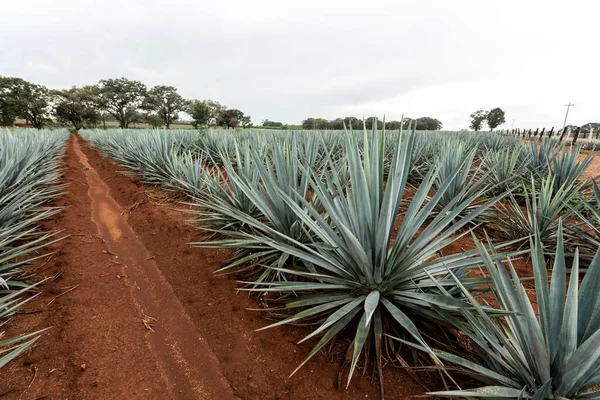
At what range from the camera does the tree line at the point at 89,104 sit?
1420 inches

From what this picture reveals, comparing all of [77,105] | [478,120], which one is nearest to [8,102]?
[77,105]

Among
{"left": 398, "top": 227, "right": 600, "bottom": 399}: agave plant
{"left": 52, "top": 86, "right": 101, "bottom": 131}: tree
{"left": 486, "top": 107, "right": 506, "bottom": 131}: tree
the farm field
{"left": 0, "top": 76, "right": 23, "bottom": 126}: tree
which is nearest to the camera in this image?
{"left": 398, "top": 227, "right": 600, "bottom": 399}: agave plant

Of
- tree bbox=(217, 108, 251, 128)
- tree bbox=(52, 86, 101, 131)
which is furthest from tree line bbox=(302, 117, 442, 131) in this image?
tree bbox=(52, 86, 101, 131)

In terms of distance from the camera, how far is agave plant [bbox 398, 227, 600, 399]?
95cm

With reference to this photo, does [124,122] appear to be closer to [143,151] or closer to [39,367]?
[143,151]

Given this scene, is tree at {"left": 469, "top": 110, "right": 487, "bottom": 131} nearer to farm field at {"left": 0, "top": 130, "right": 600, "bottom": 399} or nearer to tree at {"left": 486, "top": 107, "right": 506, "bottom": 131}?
tree at {"left": 486, "top": 107, "right": 506, "bottom": 131}

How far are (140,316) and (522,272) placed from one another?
328 centimetres

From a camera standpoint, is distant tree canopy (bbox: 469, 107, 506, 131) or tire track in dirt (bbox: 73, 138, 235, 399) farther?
Result: distant tree canopy (bbox: 469, 107, 506, 131)

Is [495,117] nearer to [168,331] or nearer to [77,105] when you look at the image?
[168,331]

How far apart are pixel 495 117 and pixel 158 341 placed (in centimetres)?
7920

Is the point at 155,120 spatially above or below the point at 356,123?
above

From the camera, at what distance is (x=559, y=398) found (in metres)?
0.91

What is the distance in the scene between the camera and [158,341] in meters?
1.81

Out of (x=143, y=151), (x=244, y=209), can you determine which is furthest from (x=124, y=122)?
(x=244, y=209)
